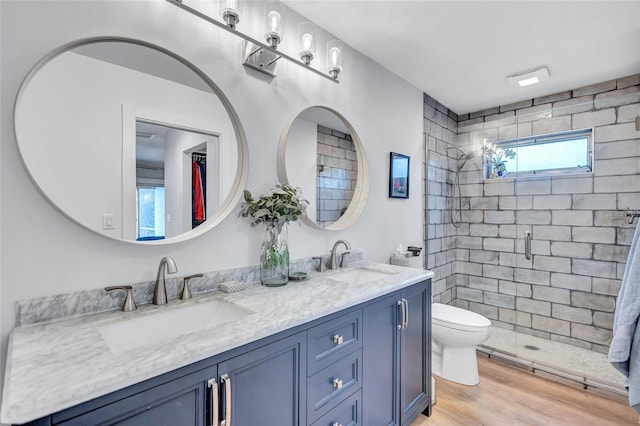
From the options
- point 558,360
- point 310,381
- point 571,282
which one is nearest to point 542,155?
point 571,282

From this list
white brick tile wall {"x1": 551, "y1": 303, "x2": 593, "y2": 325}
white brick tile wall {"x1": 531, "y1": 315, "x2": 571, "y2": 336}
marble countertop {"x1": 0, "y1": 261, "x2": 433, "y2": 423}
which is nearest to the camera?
marble countertop {"x1": 0, "y1": 261, "x2": 433, "y2": 423}

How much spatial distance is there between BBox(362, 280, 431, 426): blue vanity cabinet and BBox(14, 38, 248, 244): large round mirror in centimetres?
94

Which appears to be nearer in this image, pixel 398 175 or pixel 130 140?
pixel 130 140

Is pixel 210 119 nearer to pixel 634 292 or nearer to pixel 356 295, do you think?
pixel 356 295

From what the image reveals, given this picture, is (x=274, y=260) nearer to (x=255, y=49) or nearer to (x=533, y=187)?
(x=255, y=49)

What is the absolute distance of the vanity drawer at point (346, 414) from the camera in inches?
48.9

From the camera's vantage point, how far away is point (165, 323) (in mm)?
1151

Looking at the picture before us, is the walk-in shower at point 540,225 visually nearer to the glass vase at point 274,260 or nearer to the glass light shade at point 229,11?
the glass vase at point 274,260

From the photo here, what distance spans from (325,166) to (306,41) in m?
0.73

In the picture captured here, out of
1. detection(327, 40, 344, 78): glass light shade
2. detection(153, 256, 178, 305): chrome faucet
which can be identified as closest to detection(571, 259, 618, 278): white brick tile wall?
detection(327, 40, 344, 78): glass light shade

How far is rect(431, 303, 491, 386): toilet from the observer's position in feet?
7.22

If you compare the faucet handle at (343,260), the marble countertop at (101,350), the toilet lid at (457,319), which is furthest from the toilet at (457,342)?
the marble countertop at (101,350)

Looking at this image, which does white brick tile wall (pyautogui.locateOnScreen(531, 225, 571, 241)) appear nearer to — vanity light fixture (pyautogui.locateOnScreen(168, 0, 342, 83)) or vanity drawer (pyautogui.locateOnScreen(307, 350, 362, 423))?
vanity drawer (pyautogui.locateOnScreen(307, 350, 362, 423))

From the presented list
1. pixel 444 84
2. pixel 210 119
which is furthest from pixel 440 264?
pixel 210 119
